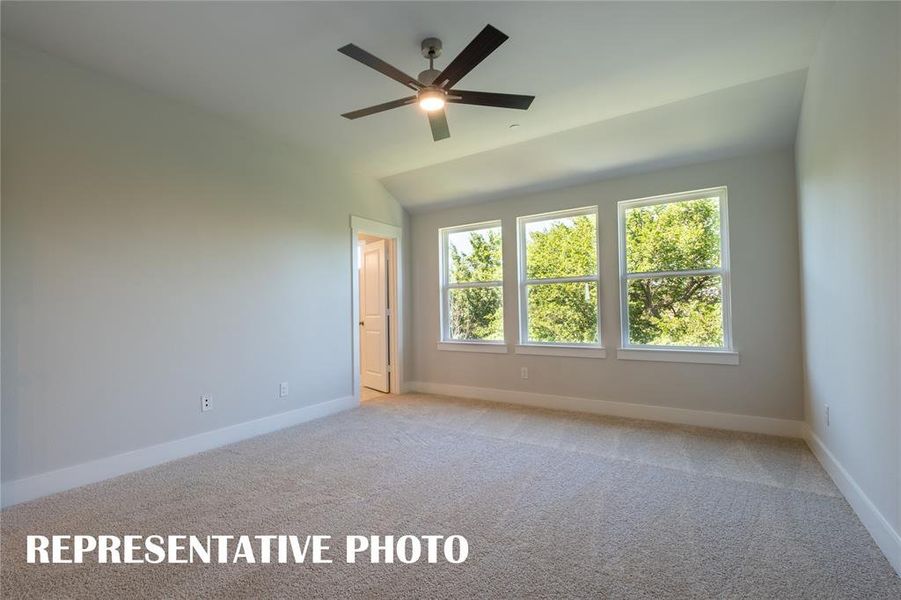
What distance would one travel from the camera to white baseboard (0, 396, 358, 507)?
7.75 ft

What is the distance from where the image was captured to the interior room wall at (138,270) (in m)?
2.40

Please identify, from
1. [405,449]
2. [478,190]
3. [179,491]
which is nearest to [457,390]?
[405,449]

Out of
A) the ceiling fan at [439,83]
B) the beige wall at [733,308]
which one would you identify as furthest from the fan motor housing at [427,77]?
the beige wall at [733,308]

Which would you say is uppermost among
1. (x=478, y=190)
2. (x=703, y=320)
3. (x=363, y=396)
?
(x=478, y=190)

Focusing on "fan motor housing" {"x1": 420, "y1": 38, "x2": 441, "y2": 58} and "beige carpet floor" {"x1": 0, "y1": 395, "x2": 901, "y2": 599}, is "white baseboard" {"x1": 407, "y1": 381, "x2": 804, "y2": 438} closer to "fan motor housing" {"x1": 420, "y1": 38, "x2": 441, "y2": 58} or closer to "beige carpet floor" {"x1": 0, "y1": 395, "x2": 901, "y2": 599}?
"beige carpet floor" {"x1": 0, "y1": 395, "x2": 901, "y2": 599}

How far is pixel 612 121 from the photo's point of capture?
3426 mm

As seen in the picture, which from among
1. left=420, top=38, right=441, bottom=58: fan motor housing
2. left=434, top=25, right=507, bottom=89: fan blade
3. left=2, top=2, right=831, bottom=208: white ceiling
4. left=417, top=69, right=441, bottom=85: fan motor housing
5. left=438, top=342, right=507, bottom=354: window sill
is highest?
left=2, top=2, right=831, bottom=208: white ceiling

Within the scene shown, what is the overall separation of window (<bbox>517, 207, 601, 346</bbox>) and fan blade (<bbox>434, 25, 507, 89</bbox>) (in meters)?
Result: 2.54

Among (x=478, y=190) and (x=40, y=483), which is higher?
(x=478, y=190)

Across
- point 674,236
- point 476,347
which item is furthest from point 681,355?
point 476,347

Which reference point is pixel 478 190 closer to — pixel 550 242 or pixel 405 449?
pixel 550 242

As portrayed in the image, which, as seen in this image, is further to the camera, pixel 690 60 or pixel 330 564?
pixel 690 60

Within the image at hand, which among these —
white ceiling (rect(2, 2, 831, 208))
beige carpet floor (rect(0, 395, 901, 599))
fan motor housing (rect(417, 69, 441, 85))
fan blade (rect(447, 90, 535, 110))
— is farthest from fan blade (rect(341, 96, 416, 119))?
beige carpet floor (rect(0, 395, 901, 599))

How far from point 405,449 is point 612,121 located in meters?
3.15
